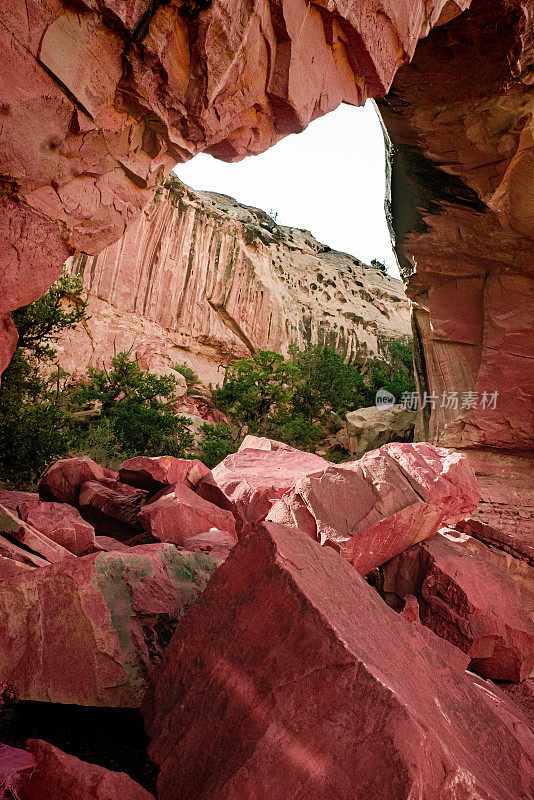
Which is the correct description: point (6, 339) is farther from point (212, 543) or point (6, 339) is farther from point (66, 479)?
point (66, 479)

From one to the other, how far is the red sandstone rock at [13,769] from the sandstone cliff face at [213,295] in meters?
16.8

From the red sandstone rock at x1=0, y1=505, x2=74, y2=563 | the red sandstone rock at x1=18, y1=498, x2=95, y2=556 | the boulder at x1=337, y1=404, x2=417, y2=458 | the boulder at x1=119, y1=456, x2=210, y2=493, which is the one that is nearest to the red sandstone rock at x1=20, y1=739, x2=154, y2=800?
the red sandstone rock at x1=0, y1=505, x2=74, y2=563

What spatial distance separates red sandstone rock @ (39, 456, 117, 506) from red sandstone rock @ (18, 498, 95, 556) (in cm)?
115

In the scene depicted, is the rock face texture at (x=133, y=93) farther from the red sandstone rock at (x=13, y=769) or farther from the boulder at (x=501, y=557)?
the boulder at (x=501, y=557)

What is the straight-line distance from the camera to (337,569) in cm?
277

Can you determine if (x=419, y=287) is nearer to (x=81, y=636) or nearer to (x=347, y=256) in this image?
(x=81, y=636)

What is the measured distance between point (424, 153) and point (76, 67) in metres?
7.87

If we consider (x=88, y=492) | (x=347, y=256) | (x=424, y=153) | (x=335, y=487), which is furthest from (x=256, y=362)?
(x=347, y=256)

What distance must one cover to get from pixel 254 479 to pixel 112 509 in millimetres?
1394

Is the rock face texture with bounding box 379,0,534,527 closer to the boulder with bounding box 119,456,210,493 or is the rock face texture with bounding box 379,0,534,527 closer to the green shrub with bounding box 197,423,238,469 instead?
the green shrub with bounding box 197,423,238,469

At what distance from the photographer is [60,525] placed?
3885 millimetres

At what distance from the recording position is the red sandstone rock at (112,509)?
5133mm

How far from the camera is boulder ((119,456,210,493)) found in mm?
5617

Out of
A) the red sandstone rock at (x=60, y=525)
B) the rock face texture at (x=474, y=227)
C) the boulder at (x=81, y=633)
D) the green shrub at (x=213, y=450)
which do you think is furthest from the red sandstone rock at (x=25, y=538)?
the green shrub at (x=213, y=450)
